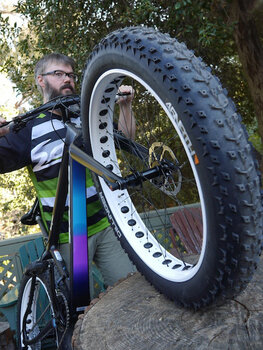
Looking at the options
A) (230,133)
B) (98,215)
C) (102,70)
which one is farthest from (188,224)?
(230,133)

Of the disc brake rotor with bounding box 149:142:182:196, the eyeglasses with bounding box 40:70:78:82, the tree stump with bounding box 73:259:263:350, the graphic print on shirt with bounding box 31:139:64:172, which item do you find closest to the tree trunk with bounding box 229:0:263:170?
Answer: the eyeglasses with bounding box 40:70:78:82

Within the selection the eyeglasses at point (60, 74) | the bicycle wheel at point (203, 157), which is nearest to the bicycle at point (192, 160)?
the bicycle wheel at point (203, 157)

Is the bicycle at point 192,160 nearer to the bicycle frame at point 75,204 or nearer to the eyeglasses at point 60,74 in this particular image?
the bicycle frame at point 75,204

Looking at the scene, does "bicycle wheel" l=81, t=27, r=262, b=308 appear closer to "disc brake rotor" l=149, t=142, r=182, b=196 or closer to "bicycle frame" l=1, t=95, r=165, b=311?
"disc brake rotor" l=149, t=142, r=182, b=196

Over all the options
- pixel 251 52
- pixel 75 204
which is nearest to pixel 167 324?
pixel 75 204

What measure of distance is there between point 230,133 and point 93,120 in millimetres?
752

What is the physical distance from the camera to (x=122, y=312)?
1.39 metres

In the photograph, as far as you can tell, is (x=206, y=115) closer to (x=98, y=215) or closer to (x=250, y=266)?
(x=250, y=266)

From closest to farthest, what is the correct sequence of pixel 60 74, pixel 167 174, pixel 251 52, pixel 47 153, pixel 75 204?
1. pixel 167 174
2. pixel 75 204
3. pixel 47 153
4. pixel 60 74
5. pixel 251 52

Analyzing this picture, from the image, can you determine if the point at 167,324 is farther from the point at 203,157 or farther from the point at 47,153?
the point at 47,153

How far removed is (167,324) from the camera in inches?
49.3

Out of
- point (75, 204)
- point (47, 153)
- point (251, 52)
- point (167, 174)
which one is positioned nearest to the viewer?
point (167, 174)

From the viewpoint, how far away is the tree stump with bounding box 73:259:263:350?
112cm

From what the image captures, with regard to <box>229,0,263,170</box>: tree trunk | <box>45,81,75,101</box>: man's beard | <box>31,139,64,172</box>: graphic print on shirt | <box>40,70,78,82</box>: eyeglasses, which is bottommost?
<box>31,139,64,172</box>: graphic print on shirt
